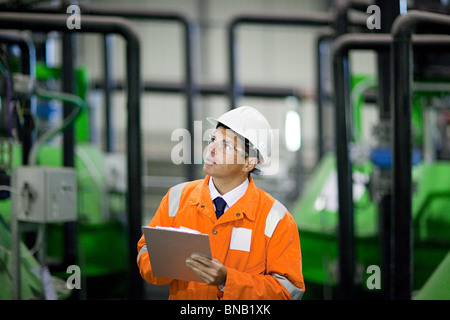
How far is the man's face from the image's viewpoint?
116cm

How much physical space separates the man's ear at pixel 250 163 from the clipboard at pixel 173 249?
22cm

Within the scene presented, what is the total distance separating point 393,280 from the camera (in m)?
1.81

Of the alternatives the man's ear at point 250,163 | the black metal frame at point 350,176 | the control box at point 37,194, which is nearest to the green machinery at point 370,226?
the black metal frame at point 350,176

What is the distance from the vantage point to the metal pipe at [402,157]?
5.73 ft

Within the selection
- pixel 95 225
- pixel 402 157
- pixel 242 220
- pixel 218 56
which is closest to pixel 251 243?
pixel 242 220

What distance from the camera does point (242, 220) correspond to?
1166mm

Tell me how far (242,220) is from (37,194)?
3.09 feet

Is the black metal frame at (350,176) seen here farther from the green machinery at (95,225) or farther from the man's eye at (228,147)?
the green machinery at (95,225)

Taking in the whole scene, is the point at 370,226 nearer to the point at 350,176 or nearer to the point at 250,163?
the point at 350,176

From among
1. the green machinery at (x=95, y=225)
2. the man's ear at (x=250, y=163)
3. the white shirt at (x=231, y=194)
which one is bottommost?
the green machinery at (x=95, y=225)

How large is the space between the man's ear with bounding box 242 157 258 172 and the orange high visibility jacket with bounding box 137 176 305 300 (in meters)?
0.05

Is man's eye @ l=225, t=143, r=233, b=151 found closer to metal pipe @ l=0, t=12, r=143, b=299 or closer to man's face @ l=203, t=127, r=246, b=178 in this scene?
man's face @ l=203, t=127, r=246, b=178

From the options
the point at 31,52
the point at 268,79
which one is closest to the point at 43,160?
the point at 31,52
